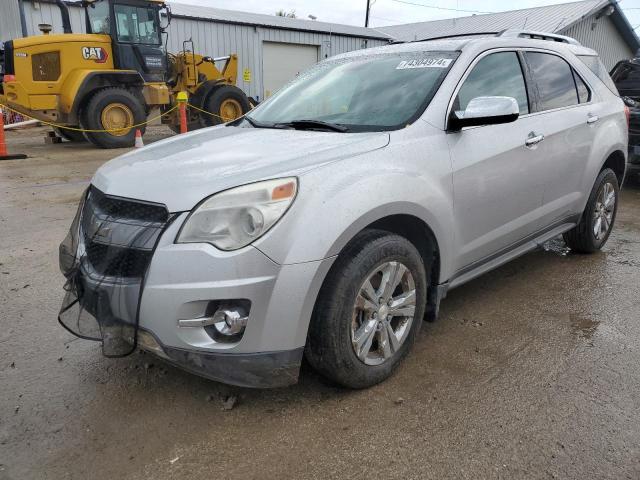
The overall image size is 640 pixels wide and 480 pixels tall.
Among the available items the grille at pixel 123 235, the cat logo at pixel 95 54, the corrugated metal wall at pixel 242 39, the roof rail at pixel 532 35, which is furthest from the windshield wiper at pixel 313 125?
the corrugated metal wall at pixel 242 39

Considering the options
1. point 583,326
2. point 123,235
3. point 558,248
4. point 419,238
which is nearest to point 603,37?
point 558,248

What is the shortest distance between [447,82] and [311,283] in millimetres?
1554

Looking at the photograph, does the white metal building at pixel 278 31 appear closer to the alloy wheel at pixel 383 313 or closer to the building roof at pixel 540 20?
the building roof at pixel 540 20

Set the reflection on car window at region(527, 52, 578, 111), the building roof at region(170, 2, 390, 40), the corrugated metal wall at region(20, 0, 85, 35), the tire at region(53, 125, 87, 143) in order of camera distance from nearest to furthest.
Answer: the reflection on car window at region(527, 52, 578, 111), the tire at region(53, 125, 87, 143), the corrugated metal wall at region(20, 0, 85, 35), the building roof at region(170, 2, 390, 40)

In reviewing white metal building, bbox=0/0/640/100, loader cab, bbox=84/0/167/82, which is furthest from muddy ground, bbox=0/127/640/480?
white metal building, bbox=0/0/640/100

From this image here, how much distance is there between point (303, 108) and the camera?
3.48 m

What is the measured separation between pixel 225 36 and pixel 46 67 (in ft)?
34.2

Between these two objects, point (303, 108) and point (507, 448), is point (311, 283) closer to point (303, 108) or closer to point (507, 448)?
point (507, 448)

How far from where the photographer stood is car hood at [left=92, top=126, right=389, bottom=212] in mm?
2277

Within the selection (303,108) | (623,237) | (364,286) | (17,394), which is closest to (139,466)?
(17,394)

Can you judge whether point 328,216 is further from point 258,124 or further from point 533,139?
point 533,139

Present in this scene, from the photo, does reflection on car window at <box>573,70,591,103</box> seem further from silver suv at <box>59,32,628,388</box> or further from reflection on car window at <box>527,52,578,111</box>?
silver suv at <box>59,32,628,388</box>

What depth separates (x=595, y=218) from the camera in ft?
14.8

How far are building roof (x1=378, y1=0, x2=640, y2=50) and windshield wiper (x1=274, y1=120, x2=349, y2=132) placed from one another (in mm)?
19567
